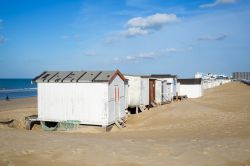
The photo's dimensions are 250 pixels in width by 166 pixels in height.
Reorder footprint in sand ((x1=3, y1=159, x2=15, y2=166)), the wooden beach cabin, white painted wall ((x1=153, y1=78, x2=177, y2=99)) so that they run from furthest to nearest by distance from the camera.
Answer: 1. white painted wall ((x1=153, y1=78, x2=177, y2=99))
2. the wooden beach cabin
3. footprint in sand ((x1=3, y1=159, x2=15, y2=166))

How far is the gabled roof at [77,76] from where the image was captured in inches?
663

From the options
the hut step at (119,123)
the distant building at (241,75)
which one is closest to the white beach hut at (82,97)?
the hut step at (119,123)

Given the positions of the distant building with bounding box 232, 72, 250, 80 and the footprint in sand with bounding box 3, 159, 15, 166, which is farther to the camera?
the distant building with bounding box 232, 72, 250, 80

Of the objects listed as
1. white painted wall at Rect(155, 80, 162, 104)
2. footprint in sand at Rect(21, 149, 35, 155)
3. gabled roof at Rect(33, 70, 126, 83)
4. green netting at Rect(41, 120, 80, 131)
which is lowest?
green netting at Rect(41, 120, 80, 131)

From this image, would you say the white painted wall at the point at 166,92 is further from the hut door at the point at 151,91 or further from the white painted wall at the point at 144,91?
the white painted wall at the point at 144,91

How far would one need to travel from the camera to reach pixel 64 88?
17.4 meters

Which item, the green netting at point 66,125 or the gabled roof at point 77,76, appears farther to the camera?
the green netting at point 66,125

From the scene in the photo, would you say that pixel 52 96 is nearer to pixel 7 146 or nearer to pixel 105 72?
pixel 105 72

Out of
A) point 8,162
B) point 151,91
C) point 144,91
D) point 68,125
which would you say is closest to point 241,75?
point 151,91

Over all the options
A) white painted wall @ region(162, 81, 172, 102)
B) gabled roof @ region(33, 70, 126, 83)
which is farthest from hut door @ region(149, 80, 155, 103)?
gabled roof @ region(33, 70, 126, 83)

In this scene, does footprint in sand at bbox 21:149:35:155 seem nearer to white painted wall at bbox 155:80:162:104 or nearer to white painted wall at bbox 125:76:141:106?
white painted wall at bbox 125:76:141:106

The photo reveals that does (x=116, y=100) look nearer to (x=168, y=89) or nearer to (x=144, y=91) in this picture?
(x=144, y=91)

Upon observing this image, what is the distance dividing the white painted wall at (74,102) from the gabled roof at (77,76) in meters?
0.25

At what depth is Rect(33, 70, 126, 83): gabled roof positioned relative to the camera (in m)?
16.8
